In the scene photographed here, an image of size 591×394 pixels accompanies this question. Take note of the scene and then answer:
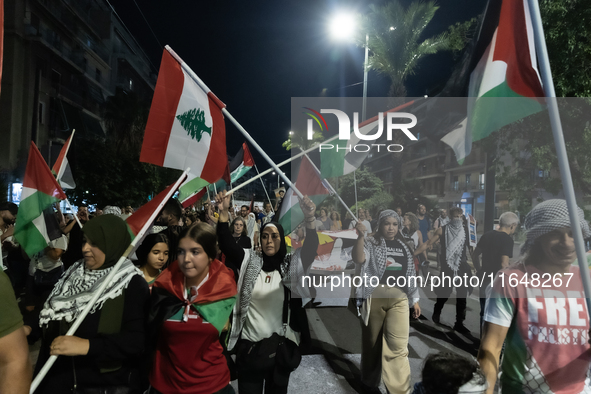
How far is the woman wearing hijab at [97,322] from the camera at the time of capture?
2104 millimetres

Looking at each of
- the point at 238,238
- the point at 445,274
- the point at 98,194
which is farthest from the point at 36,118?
the point at 445,274

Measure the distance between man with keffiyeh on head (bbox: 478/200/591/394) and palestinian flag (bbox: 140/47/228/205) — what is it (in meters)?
2.68

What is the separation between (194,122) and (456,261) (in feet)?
14.8

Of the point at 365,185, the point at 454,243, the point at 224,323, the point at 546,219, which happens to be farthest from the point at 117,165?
the point at 546,219

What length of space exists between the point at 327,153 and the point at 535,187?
12.7 meters

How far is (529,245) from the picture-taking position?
2.03 meters

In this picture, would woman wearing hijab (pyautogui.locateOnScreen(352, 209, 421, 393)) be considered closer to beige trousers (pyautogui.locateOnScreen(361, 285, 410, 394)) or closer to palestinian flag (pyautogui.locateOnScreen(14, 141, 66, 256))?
beige trousers (pyautogui.locateOnScreen(361, 285, 410, 394))

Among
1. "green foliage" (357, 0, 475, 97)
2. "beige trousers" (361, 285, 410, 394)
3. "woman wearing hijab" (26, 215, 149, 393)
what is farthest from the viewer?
"green foliage" (357, 0, 475, 97)

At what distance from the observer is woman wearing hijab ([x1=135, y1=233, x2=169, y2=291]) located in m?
3.54

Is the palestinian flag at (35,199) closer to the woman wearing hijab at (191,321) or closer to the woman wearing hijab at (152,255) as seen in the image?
the woman wearing hijab at (152,255)

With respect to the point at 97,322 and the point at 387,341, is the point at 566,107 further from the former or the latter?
the point at 97,322

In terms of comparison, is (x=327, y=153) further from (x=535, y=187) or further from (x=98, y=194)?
(x=98, y=194)

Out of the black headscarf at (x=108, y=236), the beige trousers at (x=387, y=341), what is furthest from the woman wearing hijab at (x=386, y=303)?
the black headscarf at (x=108, y=236)

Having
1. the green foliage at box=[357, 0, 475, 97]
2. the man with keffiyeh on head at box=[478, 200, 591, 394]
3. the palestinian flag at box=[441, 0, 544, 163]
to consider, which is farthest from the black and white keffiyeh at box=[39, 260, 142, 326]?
the green foliage at box=[357, 0, 475, 97]
